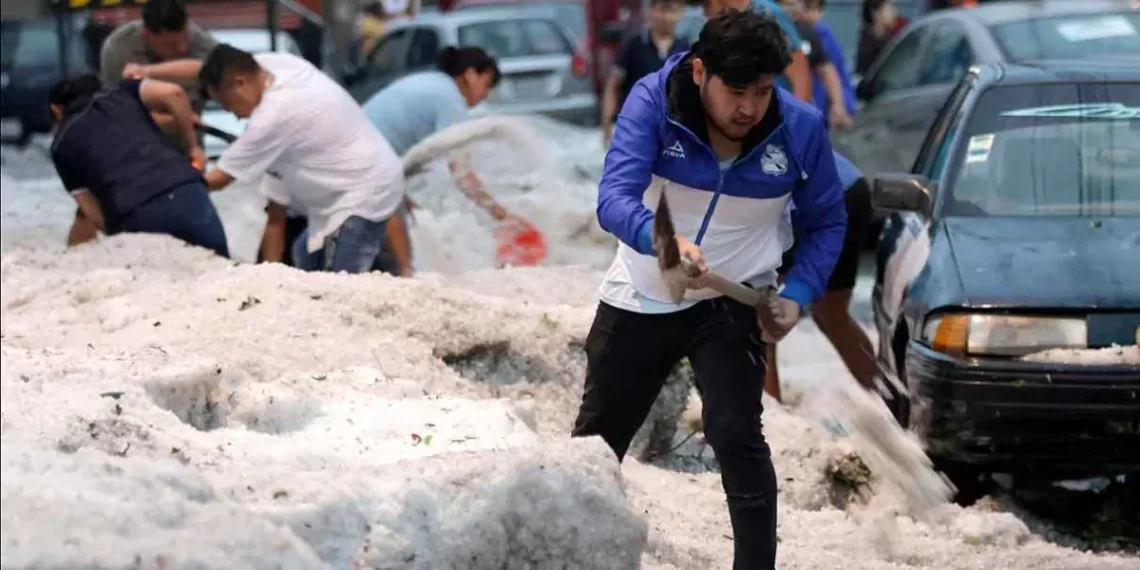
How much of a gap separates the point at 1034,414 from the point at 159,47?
5.14 m

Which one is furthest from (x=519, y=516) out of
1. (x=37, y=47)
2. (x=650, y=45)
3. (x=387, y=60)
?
(x=37, y=47)

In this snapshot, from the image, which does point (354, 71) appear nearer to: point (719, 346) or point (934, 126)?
point (934, 126)

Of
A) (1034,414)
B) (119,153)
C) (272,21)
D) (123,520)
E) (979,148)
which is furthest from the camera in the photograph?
(272,21)

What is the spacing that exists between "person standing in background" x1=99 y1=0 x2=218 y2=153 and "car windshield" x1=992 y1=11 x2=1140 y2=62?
173 inches

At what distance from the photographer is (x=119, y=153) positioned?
815 cm

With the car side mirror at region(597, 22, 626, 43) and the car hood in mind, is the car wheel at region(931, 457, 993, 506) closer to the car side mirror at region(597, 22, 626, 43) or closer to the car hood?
the car hood

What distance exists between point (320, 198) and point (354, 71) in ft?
37.2

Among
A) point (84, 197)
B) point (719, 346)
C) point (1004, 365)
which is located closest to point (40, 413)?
point (719, 346)

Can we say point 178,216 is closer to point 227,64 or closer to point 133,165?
point 133,165

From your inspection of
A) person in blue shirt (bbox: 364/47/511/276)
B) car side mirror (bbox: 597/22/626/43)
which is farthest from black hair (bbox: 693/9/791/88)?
car side mirror (bbox: 597/22/626/43)

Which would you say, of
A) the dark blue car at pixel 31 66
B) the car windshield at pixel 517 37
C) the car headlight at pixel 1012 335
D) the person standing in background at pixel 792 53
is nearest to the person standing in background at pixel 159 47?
the person standing in background at pixel 792 53

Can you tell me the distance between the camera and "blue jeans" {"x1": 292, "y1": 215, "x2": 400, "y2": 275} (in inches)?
313

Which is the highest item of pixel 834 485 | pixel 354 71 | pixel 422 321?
pixel 422 321

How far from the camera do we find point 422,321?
6.40 metres
